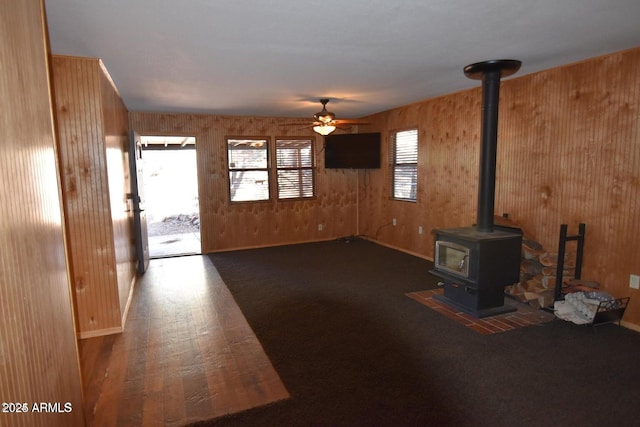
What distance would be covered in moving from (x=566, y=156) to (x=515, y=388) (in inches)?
99.9

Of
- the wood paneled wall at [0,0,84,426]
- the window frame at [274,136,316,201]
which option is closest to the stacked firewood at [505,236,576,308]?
the wood paneled wall at [0,0,84,426]

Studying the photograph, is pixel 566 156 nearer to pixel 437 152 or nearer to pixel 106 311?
pixel 437 152

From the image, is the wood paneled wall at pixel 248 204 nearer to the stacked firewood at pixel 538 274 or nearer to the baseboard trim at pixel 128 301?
the baseboard trim at pixel 128 301

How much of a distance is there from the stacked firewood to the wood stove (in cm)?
32

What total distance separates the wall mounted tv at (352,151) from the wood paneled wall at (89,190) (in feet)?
14.1

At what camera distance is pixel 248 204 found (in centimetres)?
696

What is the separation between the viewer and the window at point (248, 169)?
6.81 meters

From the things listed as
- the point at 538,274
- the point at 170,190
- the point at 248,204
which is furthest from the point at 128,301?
the point at 170,190

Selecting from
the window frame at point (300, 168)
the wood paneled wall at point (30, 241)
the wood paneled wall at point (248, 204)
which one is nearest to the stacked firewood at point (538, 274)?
the wood paneled wall at point (30, 241)

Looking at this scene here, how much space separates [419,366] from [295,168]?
5.13m

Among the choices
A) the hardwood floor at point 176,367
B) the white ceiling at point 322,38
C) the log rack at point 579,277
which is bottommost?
the hardwood floor at point 176,367

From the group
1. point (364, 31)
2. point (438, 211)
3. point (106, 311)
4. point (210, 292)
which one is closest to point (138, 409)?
point (106, 311)

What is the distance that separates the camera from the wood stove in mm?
3541

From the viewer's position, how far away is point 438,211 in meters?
5.66
